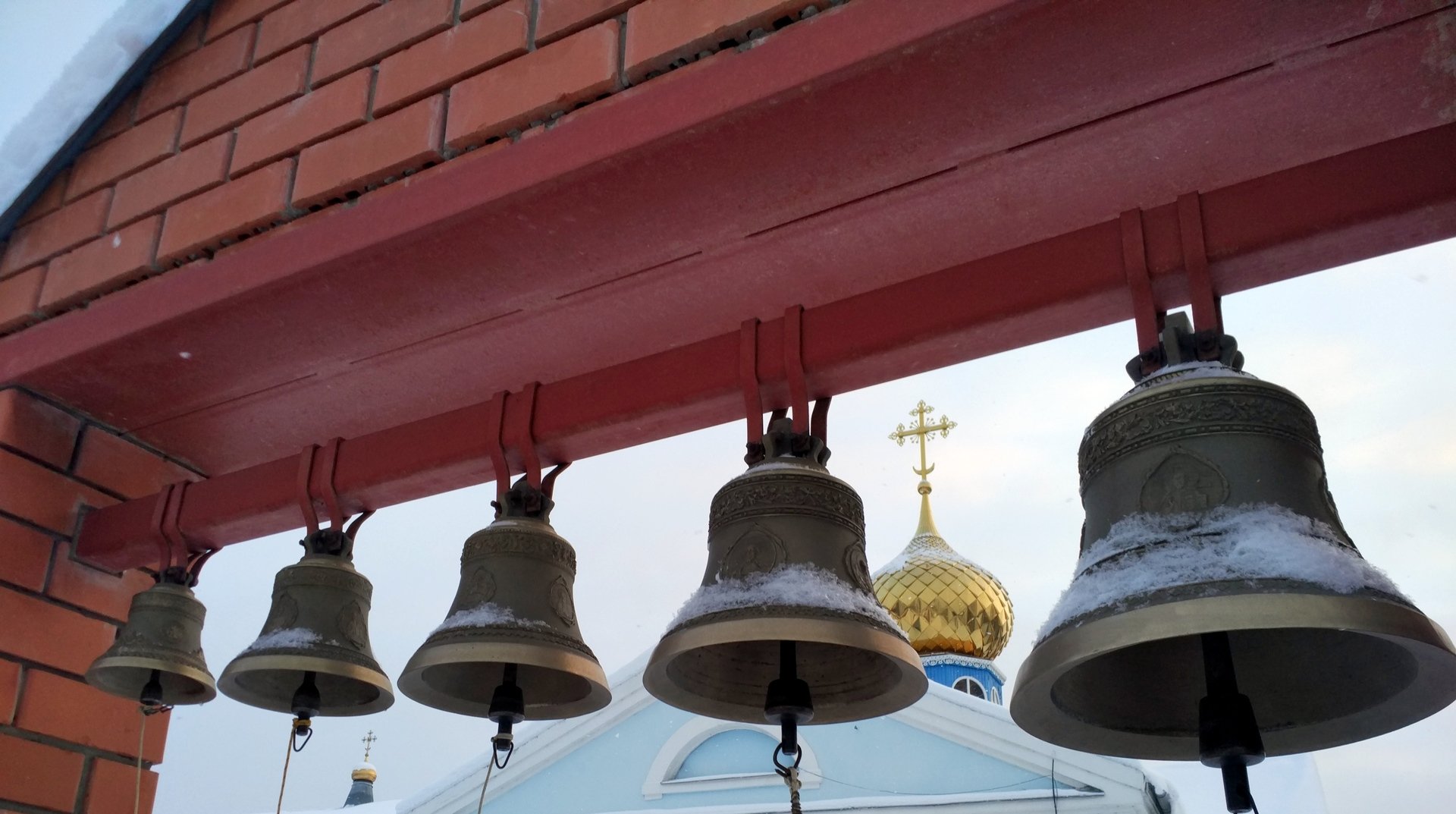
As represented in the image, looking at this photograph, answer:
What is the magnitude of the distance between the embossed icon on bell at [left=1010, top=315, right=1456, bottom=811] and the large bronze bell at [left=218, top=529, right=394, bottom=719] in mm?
1400

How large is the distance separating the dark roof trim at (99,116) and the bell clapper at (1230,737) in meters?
2.46

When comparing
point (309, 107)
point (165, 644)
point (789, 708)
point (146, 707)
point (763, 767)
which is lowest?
point (789, 708)

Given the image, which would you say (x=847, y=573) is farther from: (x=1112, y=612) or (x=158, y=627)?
(x=158, y=627)

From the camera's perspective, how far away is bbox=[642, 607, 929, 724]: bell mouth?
1926 millimetres

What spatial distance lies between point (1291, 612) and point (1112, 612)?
191 millimetres

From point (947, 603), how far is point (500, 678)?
11426 millimetres

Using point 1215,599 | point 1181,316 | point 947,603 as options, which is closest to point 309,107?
point 1181,316

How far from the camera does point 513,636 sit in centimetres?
213

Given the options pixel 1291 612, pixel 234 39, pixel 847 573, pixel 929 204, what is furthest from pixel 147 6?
pixel 1291 612

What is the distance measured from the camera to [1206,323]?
1.79m

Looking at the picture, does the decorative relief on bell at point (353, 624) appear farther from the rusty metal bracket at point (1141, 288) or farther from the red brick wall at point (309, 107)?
the rusty metal bracket at point (1141, 288)

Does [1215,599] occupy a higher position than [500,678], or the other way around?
[500,678]

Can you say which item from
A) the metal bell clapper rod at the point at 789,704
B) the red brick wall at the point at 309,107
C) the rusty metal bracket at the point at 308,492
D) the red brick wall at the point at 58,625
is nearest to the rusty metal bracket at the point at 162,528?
the red brick wall at the point at 58,625

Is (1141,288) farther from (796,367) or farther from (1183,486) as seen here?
(796,367)
